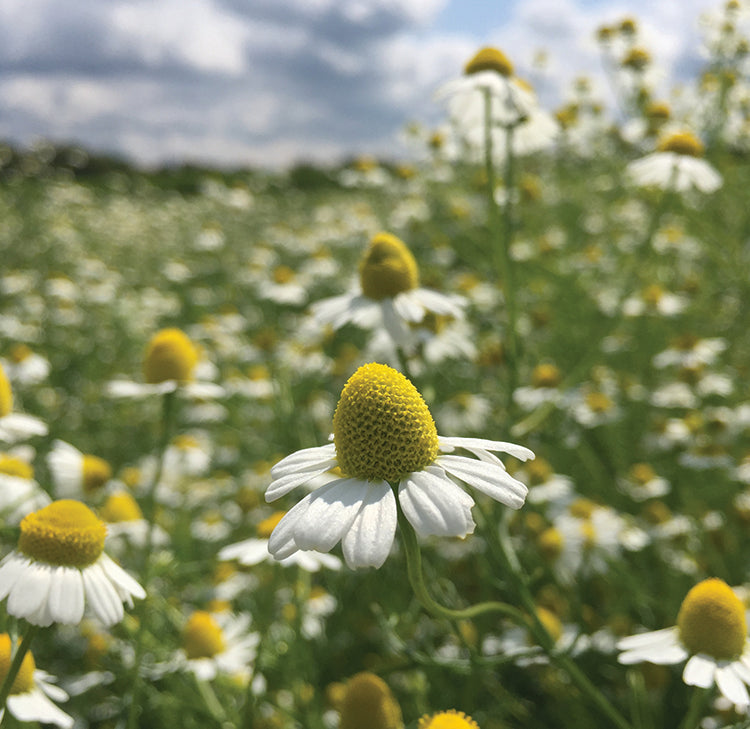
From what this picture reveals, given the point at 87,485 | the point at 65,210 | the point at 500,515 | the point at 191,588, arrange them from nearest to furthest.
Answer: the point at 500,515, the point at 87,485, the point at 191,588, the point at 65,210

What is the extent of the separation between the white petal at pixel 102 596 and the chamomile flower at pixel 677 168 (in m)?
2.27

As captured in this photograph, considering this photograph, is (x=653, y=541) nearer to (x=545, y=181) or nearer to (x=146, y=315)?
(x=146, y=315)

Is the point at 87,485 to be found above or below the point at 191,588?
above

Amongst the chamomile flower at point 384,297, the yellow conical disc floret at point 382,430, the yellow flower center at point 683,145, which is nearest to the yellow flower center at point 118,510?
→ the chamomile flower at point 384,297

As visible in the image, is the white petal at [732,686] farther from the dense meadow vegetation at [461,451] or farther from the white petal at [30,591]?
the white petal at [30,591]

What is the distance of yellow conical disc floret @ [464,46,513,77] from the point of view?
7.91 feet

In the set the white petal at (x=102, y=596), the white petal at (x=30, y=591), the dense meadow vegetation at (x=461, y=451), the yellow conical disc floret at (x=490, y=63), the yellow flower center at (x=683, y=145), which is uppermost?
the yellow conical disc floret at (x=490, y=63)

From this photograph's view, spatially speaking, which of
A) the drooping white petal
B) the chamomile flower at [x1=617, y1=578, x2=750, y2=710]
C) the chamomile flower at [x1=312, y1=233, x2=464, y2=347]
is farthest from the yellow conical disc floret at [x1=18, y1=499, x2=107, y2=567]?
the chamomile flower at [x1=617, y1=578, x2=750, y2=710]

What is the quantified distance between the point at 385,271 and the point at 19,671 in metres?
1.29

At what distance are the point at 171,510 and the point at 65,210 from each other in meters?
9.61

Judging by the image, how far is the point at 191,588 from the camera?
11.0 feet

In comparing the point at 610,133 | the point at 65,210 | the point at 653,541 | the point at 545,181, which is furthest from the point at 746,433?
the point at 65,210

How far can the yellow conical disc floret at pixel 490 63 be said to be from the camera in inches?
94.9

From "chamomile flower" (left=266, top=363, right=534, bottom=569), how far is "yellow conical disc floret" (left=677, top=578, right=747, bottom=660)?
2.03ft
